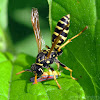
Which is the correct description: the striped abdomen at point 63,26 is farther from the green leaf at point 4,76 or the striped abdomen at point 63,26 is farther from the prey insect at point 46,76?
the green leaf at point 4,76

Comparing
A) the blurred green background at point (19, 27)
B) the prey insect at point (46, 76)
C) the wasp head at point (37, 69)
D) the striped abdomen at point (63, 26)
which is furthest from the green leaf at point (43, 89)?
the blurred green background at point (19, 27)

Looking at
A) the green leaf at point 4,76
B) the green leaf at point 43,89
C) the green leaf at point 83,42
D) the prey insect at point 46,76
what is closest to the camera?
the green leaf at point 83,42

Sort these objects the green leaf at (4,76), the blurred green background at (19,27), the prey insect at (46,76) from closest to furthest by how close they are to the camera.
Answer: the green leaf at (4,76), the prey insect at (46,76), the blurred green background at (19,27)

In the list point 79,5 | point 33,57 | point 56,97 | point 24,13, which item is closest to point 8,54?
point 33,57

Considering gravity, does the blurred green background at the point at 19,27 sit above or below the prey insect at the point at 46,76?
above

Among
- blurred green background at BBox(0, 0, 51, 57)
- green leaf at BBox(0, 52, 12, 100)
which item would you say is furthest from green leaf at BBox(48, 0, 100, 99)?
green leaf at BBox(0, 52, 12, 100)

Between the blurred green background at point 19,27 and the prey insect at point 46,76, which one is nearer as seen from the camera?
the prey insect at point 46,76

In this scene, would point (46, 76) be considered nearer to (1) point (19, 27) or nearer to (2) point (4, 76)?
Result: (2) point (4, 76)
